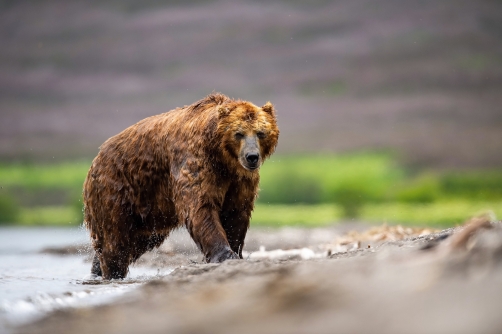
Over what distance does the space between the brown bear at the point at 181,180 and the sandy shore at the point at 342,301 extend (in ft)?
6.93

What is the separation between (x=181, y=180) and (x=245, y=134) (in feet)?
2.40

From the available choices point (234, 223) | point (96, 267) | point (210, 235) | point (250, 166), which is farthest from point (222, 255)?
point (96, 267)

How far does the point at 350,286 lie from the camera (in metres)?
2.76

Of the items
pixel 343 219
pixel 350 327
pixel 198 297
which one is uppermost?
pixel 343 219

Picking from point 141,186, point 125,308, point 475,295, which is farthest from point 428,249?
point 141,186

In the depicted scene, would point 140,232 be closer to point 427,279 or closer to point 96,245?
point 96,245

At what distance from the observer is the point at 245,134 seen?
19.0ft

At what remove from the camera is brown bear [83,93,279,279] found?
18.9 ft

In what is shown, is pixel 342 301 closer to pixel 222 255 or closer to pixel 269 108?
pixel 222 255

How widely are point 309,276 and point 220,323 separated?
71 centimetres

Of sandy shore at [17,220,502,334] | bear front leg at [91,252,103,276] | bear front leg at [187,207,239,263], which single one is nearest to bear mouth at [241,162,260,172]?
bear front leg at [187,207,239,263]

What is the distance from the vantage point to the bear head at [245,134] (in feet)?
18.6

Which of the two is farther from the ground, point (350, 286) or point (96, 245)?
point (96, 245)

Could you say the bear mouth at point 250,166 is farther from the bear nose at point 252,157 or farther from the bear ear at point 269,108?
the bear ear at point 269,108
